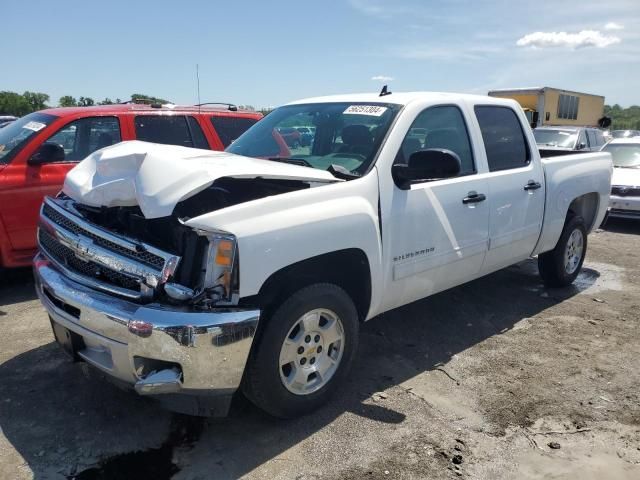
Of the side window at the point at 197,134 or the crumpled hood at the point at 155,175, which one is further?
the side window at the point at 197,134

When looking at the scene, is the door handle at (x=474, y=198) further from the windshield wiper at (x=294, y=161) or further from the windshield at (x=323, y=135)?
the windshield wiper at (x=294, y=161)

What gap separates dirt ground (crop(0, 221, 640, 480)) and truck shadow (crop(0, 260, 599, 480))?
1 cm

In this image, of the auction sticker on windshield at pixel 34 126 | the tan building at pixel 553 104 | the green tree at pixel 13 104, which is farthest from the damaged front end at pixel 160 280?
the green tree at pixel 13 104

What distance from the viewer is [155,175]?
285 centimetres

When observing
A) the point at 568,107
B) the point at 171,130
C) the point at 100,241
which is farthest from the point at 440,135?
the point at 568,107

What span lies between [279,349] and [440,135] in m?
2.16

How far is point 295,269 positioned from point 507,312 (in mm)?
2910

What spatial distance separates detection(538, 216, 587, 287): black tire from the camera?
554 cm

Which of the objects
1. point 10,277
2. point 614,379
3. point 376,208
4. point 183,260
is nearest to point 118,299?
point 183,260

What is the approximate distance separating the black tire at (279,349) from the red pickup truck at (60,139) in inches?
138

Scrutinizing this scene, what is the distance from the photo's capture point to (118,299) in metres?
2.76

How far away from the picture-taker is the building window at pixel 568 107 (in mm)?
20411

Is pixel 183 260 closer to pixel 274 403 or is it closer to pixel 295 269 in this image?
pixel 295 269

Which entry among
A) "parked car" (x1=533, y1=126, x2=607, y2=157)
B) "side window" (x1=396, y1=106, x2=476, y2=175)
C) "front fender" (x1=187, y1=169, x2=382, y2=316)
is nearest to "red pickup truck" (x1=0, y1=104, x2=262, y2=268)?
"side window" (x1=396, y1=106, x2=476, y2=175)
